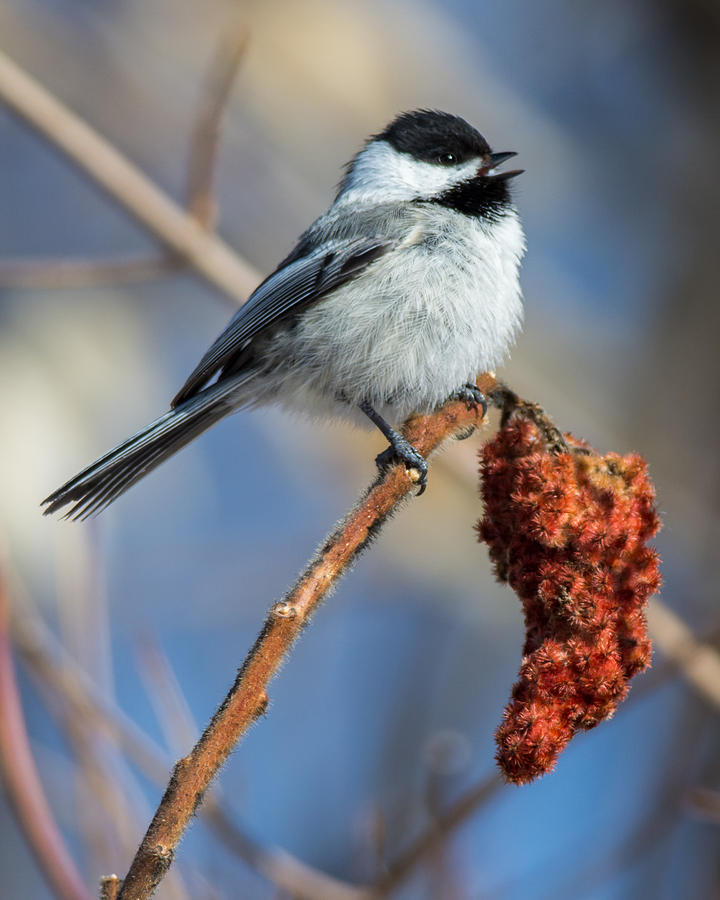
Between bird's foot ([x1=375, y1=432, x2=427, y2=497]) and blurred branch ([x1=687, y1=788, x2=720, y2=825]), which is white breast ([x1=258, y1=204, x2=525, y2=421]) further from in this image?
blurred branch ([x1=687, y1=788, x2=720, y2=825])

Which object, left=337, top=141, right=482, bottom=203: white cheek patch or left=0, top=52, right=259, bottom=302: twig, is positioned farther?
left=337, top=141, right=482, bottom=203: white cheek patch

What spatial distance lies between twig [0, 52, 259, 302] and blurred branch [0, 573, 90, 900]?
1.21 m

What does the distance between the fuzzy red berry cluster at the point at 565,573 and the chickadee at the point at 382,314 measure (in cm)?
66

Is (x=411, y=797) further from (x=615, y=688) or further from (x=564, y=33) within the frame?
(x=564, y=33)

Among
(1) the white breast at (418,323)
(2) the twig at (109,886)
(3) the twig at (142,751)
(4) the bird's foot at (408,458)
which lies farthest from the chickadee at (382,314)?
(2) the twig at (109,886)

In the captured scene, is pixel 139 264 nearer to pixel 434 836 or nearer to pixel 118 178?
pixel 118 178

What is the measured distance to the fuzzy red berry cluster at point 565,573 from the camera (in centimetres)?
116

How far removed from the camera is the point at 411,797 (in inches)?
90.5

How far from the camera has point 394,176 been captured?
263 centimetres

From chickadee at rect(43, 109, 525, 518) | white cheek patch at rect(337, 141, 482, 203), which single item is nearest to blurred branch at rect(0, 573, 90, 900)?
chickadee at rect(43, 109, 525, 518)

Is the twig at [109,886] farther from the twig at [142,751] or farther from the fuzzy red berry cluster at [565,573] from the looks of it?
the twig at [142,751]

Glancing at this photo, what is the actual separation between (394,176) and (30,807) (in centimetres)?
185

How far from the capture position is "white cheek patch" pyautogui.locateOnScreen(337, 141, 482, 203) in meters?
2.52

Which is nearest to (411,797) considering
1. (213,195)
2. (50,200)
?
(213,195)
